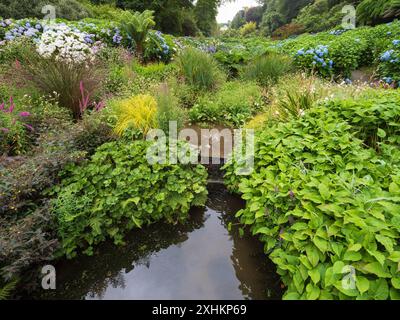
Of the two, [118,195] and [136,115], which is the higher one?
[136,115]

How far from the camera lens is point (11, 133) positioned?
2842 mm

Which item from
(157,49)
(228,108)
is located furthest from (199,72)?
(157,49)

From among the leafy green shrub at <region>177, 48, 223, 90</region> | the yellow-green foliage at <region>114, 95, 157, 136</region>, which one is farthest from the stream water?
the leafy green shrub at <region>177, 48, 223, 90</region>

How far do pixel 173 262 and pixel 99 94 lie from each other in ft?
10.2

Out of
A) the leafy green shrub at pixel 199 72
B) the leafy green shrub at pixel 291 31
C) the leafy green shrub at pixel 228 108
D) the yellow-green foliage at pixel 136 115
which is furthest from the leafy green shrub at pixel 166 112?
the leafy green shrub at pixel 291 31

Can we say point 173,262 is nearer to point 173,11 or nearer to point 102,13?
point 102,13

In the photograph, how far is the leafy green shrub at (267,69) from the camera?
19.0 ft

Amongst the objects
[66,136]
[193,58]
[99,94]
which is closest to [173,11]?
[193,58]

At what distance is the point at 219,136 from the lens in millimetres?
3951

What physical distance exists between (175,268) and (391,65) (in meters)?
6.57

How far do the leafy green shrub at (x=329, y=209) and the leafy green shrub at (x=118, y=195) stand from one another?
611mm

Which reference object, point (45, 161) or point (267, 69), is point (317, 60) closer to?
point (267, 69)

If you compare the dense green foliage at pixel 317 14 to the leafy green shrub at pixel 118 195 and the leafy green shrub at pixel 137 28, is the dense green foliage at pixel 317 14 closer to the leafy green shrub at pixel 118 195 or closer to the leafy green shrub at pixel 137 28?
the leafy green shrub at pixel 137 28

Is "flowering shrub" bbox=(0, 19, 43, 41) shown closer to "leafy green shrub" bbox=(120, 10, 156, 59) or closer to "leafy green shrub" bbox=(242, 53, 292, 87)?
"leafy green shrub" bbox=(120, 10, 156, 59)
